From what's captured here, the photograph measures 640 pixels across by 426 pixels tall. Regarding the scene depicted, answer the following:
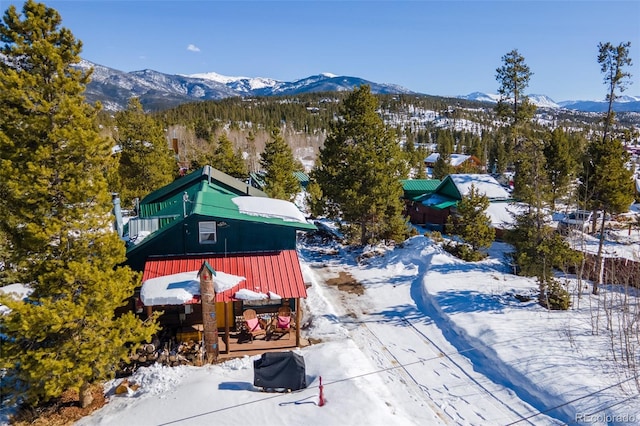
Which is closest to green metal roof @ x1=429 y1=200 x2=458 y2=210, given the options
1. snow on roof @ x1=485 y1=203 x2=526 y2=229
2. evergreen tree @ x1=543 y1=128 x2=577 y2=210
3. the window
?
snow on roof @ x1=485 y1=203 x2=526 y2=229

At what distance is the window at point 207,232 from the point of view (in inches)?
673

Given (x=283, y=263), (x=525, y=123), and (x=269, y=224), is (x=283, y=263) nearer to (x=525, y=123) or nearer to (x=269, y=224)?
(x=269, y=224)

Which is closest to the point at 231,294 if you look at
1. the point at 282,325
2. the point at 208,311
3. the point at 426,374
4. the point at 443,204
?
the point at 208,311

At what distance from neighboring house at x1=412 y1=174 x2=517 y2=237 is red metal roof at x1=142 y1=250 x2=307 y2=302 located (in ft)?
79.6

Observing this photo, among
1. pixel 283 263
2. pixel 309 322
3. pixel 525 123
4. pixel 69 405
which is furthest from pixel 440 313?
pixel 525 123

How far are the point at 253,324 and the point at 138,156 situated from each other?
20.5m

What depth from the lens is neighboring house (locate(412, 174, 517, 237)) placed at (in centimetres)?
3725

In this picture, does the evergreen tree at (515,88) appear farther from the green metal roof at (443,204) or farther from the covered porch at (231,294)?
the covered porch at (231,294)

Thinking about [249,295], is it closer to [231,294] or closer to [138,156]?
[231,294]

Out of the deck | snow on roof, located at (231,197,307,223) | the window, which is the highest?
snow on roof, located at (231,197,307,223)

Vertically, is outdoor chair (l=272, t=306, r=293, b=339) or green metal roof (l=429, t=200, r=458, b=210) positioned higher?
green metal roof (l=429, t=200, r=458, b=210)

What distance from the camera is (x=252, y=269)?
16719 millimetres

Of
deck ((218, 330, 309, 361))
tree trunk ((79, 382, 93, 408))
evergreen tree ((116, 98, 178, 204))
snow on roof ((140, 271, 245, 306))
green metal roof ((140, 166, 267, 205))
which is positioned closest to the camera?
tree trunk ((79, 382, 93, 408))

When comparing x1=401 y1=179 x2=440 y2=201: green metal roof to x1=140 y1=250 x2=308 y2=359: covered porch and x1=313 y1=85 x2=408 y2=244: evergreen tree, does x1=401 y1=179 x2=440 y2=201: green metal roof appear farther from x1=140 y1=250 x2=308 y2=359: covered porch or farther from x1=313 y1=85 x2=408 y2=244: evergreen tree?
x1=140 y1=250 x2=308 y2=359: covered porch
